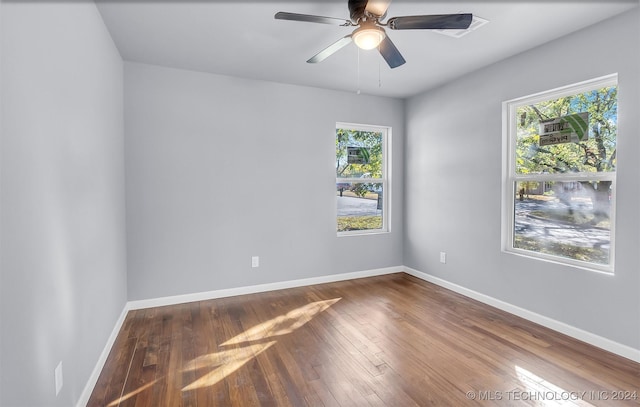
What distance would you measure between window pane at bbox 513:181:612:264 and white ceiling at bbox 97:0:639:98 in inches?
52.4

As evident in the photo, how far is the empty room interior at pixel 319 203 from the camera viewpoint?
5.28ft

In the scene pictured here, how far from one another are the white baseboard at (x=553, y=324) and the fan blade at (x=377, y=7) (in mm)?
2925

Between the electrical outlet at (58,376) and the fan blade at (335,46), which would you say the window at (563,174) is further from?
the electrical outlet at (58,376)

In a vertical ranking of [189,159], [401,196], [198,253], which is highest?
[189,159]

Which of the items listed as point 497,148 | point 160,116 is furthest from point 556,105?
point 160,116

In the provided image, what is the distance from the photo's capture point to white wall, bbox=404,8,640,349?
2303mm

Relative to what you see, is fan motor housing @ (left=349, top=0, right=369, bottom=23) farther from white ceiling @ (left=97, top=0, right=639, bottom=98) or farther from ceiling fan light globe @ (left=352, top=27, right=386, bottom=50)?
white ceiling @ (left=97, top=0, right=639, bottom=98)

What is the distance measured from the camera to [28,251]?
1249 millimetres

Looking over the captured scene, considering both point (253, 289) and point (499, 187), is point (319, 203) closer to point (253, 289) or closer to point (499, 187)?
point (253, 289)

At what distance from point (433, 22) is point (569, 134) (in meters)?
1.81

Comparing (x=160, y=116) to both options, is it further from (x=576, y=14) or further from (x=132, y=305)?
(x=576, y=14)

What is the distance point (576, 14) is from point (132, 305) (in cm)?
469

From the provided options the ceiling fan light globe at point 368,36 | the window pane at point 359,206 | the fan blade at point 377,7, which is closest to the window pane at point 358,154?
the window pane at point 359,206

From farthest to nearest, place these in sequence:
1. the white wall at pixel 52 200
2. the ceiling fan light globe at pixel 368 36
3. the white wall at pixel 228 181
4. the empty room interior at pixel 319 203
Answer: the white wall at pixel 228 181, the ceiling fan light globe at pixel 368 36, the empty room interior at pixel 319 203, the white wall at pixel 52 200
